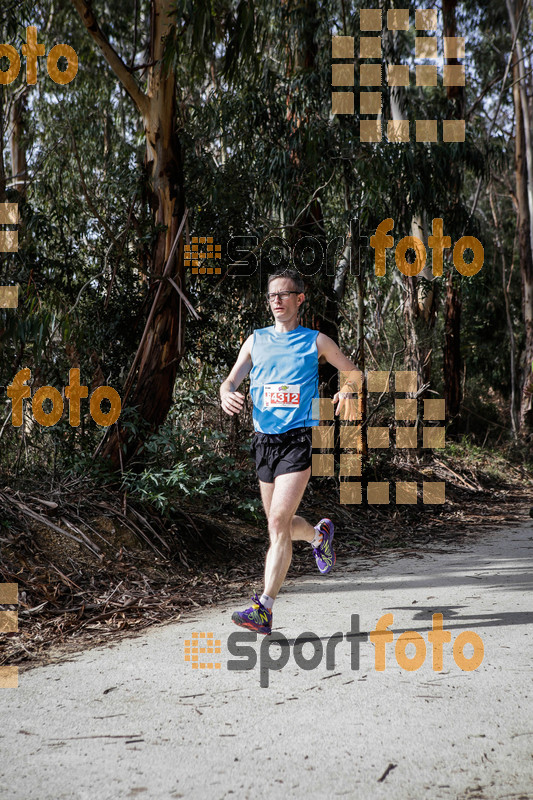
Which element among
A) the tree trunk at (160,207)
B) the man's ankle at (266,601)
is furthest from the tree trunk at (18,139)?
the man's ankle at (266,601)

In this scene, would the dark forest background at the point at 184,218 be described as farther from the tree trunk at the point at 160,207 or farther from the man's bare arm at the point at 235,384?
the man's bare arm at the point at 235,384

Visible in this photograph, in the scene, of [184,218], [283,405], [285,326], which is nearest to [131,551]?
[283,405]

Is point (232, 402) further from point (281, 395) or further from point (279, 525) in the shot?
point (279, 525)

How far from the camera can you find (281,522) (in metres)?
4.70

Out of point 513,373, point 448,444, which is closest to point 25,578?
point 448,444

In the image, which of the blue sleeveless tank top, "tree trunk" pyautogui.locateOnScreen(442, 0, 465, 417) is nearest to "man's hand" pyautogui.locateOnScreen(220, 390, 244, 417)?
the blue sleeveless tank top

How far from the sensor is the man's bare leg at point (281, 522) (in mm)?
4648

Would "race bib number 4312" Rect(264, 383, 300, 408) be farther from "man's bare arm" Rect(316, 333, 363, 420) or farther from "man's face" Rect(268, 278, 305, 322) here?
"man's face" Rect(268, 278, 305, 322)

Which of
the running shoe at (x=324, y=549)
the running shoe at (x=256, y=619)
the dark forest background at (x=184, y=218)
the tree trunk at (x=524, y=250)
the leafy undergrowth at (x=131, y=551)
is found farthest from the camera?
the tree trunk at (x=524, y=250)

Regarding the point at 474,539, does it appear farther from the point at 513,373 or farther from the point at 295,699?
the point at 513,373

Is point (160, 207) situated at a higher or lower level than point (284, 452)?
higher

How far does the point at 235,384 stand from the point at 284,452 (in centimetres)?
60

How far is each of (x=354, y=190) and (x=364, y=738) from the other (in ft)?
25.2

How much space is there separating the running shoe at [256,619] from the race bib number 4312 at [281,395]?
118 centimetres
